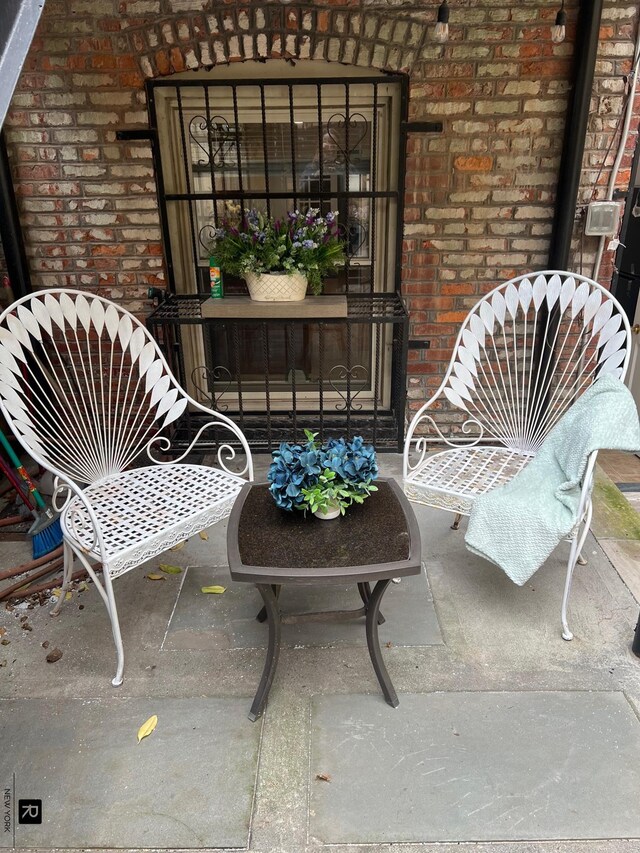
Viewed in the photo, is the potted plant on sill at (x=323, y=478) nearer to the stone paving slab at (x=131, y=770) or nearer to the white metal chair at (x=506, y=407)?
the white metal chair at (x=506, y=407)

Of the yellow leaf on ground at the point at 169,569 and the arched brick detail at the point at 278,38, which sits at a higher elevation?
the arched brick detail at the point at 278,38

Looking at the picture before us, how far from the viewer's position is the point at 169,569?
250cm

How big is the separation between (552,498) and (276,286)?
1.60m

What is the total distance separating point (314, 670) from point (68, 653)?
83cm

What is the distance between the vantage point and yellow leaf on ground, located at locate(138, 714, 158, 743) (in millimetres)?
1778

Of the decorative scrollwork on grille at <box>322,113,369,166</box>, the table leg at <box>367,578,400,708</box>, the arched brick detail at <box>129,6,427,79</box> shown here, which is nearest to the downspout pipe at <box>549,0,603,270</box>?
the arched brick detail at <box>129,6,427,79</box>

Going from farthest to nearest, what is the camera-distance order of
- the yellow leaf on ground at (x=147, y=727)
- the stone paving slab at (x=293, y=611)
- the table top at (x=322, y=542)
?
the stone paving slab at (x=293, y=611) < the yellow leaf on ground at (x=147, y=727) < the table top at (x=322, y=542)

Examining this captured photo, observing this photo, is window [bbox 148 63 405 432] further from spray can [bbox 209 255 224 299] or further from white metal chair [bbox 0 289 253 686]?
white metal chair [bbox 0 289 253 686]

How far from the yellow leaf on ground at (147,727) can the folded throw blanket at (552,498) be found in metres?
1.15

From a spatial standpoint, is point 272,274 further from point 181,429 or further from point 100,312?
point 181,429

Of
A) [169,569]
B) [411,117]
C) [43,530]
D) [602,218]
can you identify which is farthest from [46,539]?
[602,218]

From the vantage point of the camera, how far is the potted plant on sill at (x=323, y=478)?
1.86 metres

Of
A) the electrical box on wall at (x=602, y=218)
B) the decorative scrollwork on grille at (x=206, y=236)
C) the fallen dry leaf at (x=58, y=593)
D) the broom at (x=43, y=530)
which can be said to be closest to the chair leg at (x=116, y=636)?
the fallen dry leaf at (x=58, y=593)

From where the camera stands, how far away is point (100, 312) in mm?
A: 2496
